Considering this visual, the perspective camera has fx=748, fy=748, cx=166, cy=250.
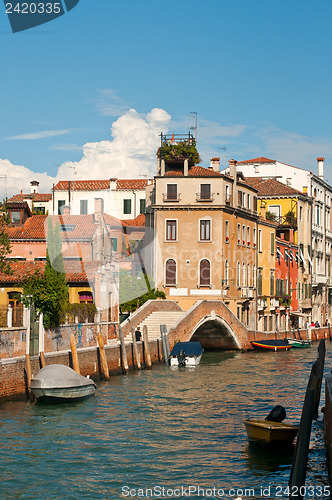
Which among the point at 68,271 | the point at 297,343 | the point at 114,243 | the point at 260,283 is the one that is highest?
the point at 114,243

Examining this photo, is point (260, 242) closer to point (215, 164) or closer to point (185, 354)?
point (215, 164)

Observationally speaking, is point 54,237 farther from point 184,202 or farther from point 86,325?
point 184,202

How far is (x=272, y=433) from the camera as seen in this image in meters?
16.4

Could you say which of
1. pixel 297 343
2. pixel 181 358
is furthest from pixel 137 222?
pixel 181 358

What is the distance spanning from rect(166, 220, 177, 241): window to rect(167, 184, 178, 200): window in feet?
5.09

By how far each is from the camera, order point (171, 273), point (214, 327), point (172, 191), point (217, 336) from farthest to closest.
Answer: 1. point (172, 191)
2. point (171, 273)
3. point (217, 336)
4. point (214, 327)

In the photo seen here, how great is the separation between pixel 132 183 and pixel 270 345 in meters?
26.8

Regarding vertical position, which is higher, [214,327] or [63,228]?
[63,228]

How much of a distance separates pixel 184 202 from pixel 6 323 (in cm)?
2474

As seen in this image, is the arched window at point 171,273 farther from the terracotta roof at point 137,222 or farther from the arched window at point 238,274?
the terracotta roof at point 137,222

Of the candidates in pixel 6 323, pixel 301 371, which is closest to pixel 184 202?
pixel 301 371

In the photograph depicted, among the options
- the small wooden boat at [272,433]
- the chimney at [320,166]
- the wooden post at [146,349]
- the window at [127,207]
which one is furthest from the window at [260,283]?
the small wooden boat at [272,433]

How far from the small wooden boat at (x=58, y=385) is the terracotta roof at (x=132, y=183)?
Result: 45.8 metres

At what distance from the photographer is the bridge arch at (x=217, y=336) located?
44781mm
